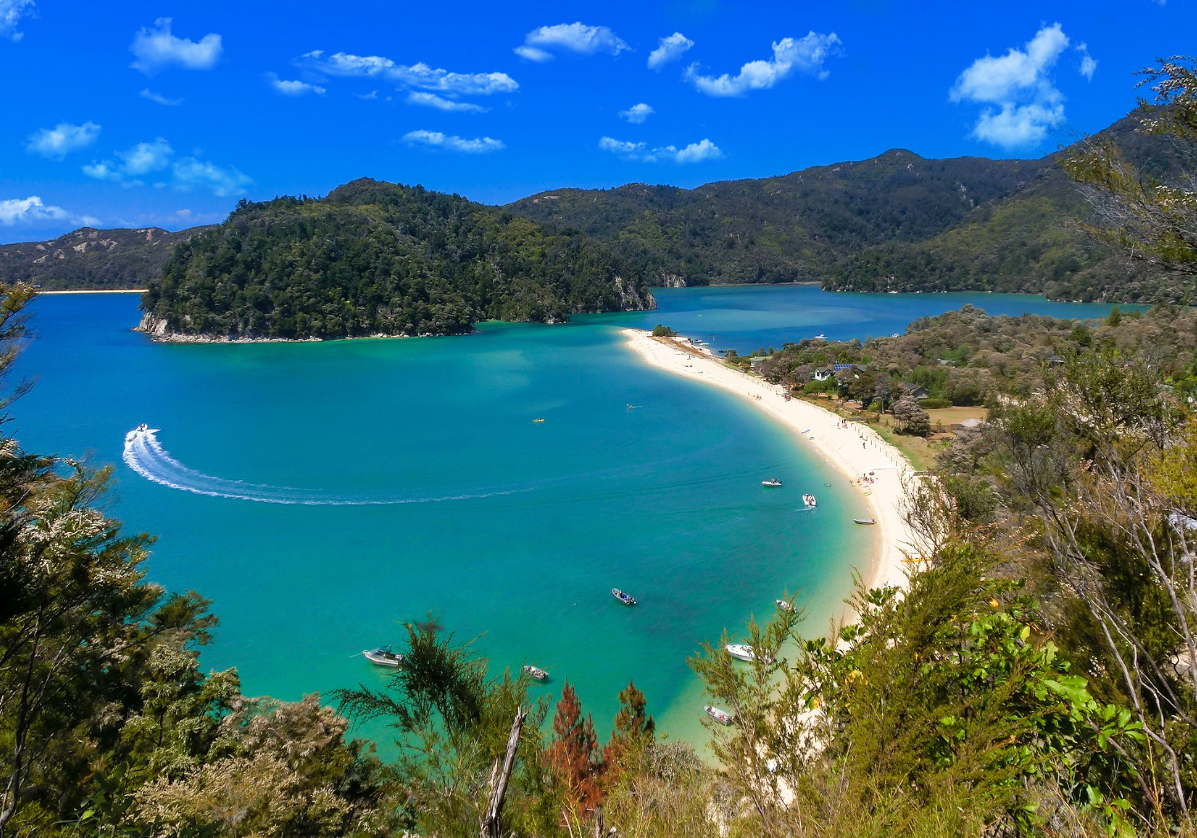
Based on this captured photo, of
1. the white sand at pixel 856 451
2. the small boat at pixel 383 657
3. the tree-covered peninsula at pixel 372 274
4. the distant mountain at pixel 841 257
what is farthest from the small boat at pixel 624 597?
the distant mountain at pixel 841 257

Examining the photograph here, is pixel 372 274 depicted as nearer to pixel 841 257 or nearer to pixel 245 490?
pixel 245 490

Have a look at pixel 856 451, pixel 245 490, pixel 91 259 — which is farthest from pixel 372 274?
pixel 91 259

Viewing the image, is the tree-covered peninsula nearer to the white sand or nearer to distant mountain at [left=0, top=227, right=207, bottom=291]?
the white sand

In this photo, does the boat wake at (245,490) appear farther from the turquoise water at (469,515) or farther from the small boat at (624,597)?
the small boat at (624,597)

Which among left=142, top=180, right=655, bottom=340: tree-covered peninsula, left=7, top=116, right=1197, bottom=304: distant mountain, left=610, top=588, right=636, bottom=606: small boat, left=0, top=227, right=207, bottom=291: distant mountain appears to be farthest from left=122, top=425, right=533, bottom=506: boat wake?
left=0, top=227, right=207, bottom=291: distant mountain

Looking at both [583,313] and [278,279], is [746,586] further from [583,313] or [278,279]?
[583,313]

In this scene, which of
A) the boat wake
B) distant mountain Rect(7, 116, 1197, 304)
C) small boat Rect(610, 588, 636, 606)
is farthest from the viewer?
distant mountain Rect(7, 116, 1197, 304)
